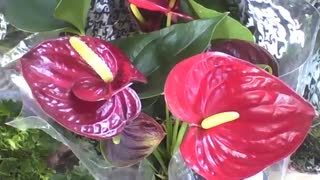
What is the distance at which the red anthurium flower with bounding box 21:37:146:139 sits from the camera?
52 centimetres

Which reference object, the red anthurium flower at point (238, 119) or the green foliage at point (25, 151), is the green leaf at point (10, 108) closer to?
the green foliage at point (25, 151)

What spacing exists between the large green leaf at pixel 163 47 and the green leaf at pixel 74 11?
4 cm

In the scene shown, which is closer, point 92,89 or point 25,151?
point 92,89

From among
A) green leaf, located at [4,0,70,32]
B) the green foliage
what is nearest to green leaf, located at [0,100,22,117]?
the green foliage

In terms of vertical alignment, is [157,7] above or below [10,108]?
above

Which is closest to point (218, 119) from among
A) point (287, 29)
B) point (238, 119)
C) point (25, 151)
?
point (238, 119)

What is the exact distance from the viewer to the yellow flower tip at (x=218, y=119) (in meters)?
0.51

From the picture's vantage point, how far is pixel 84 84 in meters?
0.54

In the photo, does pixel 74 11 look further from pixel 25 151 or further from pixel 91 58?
pixel 25 151

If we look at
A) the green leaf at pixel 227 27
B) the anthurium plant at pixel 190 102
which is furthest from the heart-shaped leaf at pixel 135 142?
the green leaf at pixel 227 27

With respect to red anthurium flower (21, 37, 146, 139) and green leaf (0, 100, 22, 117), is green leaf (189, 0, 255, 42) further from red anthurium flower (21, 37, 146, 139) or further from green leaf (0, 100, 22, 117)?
green leaf (0, 100, 22, 117)

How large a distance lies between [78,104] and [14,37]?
0.63 feet

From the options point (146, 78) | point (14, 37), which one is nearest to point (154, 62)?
point (146, 78)

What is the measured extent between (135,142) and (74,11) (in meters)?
0.13
